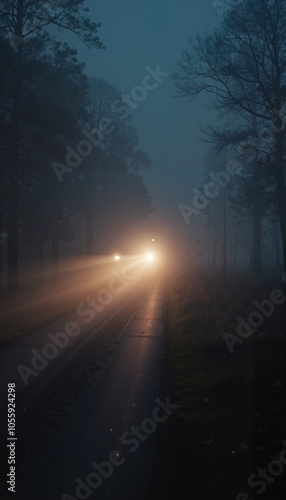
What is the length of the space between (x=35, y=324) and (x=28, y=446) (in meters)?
8.11

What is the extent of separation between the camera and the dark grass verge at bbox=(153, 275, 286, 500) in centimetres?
Result: 446

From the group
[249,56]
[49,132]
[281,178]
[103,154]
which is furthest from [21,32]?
[103,154]

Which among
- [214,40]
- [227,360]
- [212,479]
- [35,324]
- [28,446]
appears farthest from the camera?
[214,40]

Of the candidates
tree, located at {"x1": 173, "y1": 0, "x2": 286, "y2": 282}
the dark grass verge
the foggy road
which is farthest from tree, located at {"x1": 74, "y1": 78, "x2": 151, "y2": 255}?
the foggy road

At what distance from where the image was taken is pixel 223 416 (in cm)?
607

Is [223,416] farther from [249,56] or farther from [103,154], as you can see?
[103,154]

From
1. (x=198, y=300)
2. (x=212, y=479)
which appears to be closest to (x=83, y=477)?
(x=212, y=479)

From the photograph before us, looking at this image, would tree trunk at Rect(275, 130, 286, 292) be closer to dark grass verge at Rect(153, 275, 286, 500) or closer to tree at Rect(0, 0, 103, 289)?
dark grass verge at Rect(153, 275, 286, 500)

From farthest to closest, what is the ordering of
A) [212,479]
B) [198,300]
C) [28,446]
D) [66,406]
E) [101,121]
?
[101,121] → [198,300] → [66,406] → [28,446] → [212,479]

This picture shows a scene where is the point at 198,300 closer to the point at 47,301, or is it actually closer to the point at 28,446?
the point at 47,301

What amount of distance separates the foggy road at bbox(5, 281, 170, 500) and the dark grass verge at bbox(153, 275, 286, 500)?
0.97 ft

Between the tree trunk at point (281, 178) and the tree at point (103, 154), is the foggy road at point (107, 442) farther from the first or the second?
the tree at point (103, 154)

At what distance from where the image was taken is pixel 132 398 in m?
7.27

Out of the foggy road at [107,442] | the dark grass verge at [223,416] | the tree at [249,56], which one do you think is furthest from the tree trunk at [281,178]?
the foggy road at [107,442]
